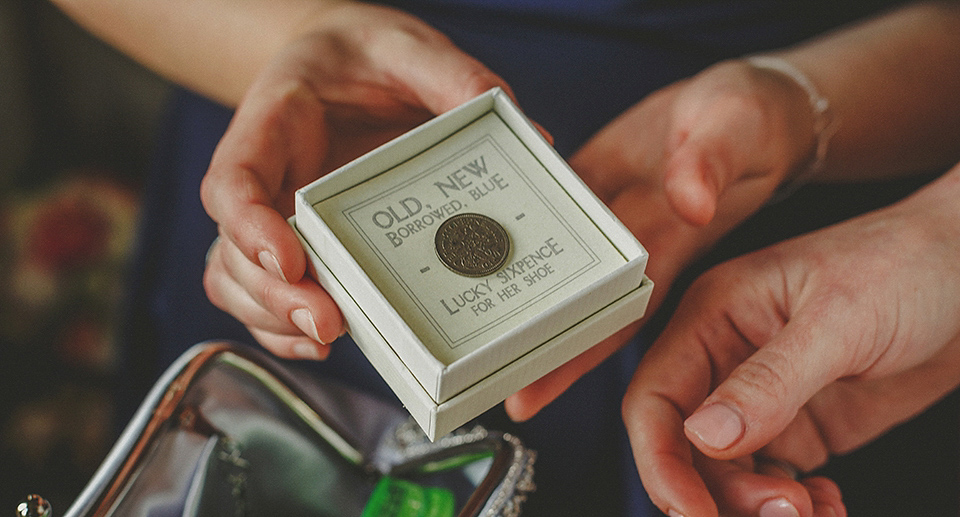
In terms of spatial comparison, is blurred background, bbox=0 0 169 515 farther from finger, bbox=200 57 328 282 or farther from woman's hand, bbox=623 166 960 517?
woman's hand, bbox=623 166 960 517

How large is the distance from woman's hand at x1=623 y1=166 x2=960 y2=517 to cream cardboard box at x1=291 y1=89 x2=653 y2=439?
108mm

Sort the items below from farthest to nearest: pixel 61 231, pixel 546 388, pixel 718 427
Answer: pixel 61 231, pixel 546 388, pixel 718 427

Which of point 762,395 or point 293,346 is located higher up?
point 293,346

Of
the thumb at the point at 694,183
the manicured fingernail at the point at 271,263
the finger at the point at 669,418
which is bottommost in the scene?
the finger at the point at 669,418

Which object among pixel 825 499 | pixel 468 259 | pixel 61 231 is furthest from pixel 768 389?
pixel 61 231

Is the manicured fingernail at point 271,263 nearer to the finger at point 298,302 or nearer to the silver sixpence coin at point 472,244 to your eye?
the finger at point 298,302

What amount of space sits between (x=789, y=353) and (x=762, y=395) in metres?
0.05

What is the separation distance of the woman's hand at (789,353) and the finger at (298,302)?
0.29 m

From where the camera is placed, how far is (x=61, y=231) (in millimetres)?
1391

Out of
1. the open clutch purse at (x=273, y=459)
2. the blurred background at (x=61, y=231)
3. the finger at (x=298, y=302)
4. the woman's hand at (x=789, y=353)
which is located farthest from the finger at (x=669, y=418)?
the blurred background at (x=61, y=231)

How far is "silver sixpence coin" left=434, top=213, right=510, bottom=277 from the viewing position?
0.61 metres

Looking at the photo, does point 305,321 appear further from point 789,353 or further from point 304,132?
point 789,353

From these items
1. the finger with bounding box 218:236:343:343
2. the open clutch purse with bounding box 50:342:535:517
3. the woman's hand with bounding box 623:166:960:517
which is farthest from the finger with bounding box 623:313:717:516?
the finger with bounding box 218:236:343:343

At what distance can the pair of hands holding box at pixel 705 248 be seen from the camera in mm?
631
